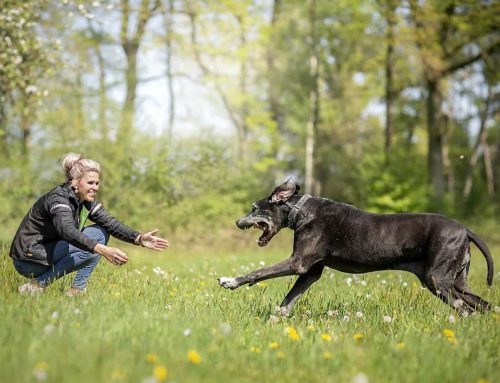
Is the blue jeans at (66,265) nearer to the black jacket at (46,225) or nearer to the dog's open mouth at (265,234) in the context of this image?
the black jacket at (46,225)

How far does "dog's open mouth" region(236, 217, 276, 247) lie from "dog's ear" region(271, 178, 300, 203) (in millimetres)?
285

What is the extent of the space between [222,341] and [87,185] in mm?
2411

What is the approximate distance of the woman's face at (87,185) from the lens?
224 inches

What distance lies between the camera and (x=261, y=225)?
20.8ft

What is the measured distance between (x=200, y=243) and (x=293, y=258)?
39.7 ft

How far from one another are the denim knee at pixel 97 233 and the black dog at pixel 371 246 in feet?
4.94

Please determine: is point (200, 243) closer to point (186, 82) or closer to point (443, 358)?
point (186, 82)

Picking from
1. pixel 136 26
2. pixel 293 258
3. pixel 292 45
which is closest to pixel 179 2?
pixel 136 26

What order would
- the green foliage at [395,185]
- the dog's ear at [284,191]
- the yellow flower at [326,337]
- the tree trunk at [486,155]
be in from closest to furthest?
→ 1. the yellow flower at [326,337]
2. the dog's ear at [284,191]
3. the green foliage at [395,185]
4. the tree trunk at [486,155]

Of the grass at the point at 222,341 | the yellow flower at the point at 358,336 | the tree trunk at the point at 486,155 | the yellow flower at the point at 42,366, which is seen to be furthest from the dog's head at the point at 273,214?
the tree trunk at the point at 486,155

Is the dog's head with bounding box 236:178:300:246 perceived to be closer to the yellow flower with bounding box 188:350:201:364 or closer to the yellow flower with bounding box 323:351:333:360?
the yellow flower with bounding box 323:351:333:360

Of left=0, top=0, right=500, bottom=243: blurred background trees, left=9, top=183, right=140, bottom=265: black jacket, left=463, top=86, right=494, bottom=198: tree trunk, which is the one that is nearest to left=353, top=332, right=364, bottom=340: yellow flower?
left=9, top=183, right=140, bottom=265: black jacket

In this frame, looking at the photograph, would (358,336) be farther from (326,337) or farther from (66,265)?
(66,265)

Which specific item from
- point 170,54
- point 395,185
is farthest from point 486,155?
point 170,54
